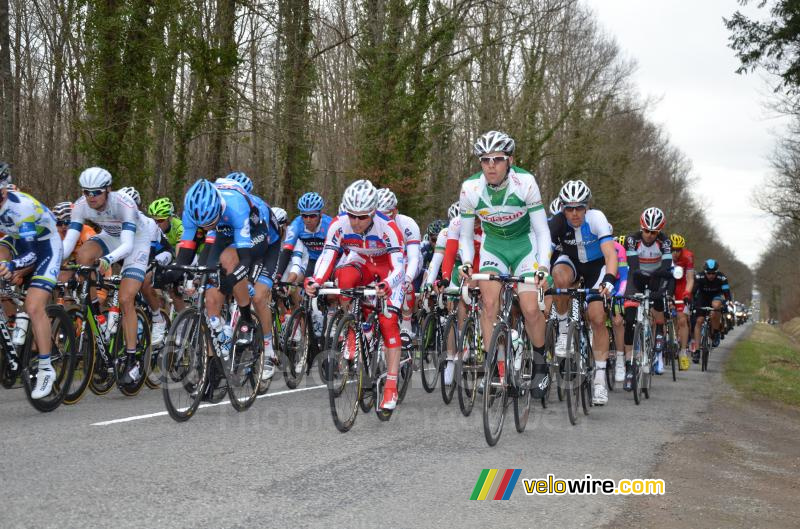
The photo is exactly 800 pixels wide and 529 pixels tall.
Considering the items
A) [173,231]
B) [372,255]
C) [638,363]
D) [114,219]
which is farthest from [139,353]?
[638,363]

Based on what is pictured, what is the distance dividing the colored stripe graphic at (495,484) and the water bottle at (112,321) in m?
4.29

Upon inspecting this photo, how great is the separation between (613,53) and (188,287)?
116 ft

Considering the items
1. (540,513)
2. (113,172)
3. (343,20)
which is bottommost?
(540,513)

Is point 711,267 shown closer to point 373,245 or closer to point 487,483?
point 373,245

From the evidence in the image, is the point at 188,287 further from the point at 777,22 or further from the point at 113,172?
the point at 777,22

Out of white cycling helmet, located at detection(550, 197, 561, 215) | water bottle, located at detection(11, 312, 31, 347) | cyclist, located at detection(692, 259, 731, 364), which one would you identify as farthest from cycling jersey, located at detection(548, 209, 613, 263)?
cyclist, located at detection(692, 259, 731, 364)

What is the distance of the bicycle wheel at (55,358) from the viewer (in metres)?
7.11

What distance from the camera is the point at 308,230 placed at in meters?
10.9

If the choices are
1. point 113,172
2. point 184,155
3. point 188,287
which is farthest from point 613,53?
point 188,287

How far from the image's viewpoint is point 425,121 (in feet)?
85.3

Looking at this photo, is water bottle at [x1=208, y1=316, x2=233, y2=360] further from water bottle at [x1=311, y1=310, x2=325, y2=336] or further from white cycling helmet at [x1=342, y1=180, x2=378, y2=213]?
water bottle at [x1=311, y1=310, x2=325, y2=336]

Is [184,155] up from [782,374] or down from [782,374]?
up

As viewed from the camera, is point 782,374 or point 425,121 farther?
point 425,121

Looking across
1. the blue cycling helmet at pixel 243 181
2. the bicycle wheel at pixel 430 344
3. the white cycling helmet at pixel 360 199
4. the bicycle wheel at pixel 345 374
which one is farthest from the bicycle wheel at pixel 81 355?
the bicycle wheel at pixel 430 344
